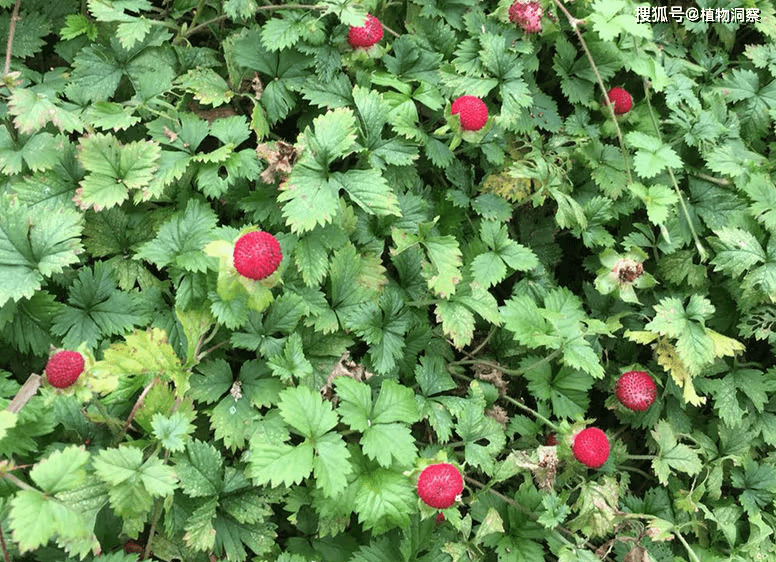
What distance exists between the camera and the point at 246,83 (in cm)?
247

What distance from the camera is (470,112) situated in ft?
7.33

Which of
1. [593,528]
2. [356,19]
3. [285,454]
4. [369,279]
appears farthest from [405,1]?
[593,528]

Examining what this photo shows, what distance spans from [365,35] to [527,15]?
75 centimetres

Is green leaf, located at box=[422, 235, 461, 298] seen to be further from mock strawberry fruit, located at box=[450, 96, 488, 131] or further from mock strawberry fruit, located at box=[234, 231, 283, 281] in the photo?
mock strawberry fruit, located at box=[234, 231, 283, 281]

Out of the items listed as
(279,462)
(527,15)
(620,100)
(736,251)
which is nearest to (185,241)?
(279,462)


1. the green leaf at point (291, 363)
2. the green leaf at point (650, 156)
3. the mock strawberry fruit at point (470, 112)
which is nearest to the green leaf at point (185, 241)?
the green leaf at point (291, 363)

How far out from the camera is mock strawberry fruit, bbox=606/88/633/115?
109 inches

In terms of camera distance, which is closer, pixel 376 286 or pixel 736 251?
pixel 376 286

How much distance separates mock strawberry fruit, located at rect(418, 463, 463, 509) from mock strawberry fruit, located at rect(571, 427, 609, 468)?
1.60 ft

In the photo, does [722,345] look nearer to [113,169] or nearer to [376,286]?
[376,286]

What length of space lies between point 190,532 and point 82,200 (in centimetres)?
109

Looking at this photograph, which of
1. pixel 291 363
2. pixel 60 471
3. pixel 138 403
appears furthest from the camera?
pixel 291 363

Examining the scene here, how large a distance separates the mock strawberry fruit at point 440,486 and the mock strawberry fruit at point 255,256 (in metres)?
0.75

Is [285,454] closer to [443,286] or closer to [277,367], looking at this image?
[277,367]
